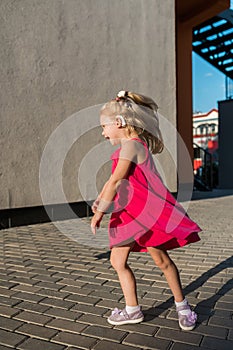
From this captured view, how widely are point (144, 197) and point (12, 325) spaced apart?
1227 millimetres

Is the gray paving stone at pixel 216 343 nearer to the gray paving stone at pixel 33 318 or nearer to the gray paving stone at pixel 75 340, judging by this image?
the gray paving stone at pixel 75 340

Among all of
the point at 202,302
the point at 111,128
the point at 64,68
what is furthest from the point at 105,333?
the point at 64,68

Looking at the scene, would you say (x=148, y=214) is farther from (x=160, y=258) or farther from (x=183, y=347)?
(x=183, y=347)

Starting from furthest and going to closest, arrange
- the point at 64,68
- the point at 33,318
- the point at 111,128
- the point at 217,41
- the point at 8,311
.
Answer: the point at 217,41, the point at 64,68, the point at 8,311, the point at 33,318, the point at 111,128

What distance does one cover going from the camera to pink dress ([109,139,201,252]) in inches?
88.5

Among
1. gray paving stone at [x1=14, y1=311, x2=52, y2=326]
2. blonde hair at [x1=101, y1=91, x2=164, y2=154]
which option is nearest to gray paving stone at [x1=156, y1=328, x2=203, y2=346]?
gray paving stone at [x1=14, y1=311, x2=52, y2=326]

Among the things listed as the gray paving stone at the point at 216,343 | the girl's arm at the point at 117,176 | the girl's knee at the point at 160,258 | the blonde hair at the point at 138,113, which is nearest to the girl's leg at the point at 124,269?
the girl's knee at the point at 160,258

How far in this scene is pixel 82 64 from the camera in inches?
281

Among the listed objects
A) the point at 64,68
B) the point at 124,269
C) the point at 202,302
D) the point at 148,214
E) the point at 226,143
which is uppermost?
the point at 64,68

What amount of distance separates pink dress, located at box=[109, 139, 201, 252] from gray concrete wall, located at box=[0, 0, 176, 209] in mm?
4229

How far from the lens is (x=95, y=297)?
2.96 metres

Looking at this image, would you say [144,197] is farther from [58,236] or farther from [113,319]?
[58,236]

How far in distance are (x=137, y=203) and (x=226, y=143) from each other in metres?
15.7

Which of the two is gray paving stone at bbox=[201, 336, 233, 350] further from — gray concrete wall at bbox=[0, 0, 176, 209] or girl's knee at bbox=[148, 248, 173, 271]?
gray concrete wall at bbox=[0, 0, 176, 209]
